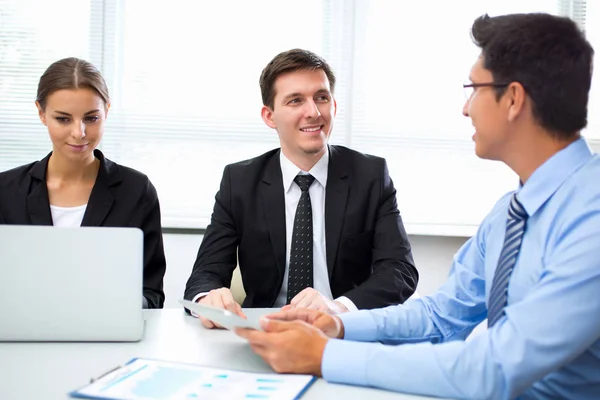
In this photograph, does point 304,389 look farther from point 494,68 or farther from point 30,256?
point 494,68

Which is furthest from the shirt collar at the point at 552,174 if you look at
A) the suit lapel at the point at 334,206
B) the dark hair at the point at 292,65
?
the dark hair at the point at 292,65

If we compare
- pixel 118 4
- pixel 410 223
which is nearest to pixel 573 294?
pixel 410 223

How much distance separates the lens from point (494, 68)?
4.40 feet

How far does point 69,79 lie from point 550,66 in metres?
1.73

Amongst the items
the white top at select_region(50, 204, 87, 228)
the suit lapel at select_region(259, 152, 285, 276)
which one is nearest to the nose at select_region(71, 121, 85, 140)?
the white top at select_region(50, 204, 87, 228)

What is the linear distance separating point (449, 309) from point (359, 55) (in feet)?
7.71

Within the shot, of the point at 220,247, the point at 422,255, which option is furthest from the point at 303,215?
the point at 422,255

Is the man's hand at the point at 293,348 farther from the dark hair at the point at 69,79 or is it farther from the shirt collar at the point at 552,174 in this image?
the dark hair at the point at 69,79

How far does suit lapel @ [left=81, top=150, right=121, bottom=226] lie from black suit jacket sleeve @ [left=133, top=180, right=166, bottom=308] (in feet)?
0.41

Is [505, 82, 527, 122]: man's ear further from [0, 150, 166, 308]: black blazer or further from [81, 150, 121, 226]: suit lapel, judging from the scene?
[81, 150, 121, 226]: suit lapel

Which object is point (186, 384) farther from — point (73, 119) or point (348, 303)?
point (73, 119)

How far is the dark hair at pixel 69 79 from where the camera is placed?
7.49 ft

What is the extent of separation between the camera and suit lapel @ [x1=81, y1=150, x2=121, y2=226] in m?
2.29

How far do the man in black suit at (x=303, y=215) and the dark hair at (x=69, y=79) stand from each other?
609mm
